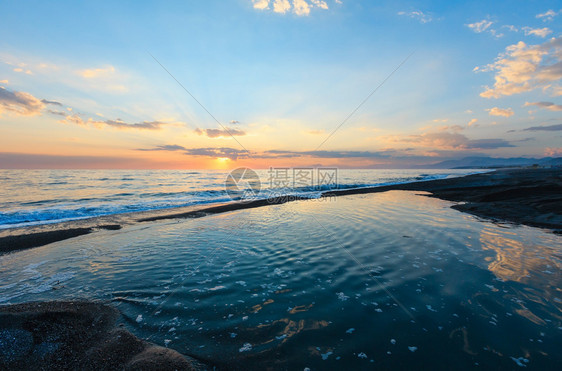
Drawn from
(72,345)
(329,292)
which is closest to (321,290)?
(329,292)

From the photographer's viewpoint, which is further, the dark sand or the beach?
the beach

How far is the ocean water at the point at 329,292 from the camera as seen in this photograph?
391 centimetres

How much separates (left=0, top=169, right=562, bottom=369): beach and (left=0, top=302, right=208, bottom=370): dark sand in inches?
6.0

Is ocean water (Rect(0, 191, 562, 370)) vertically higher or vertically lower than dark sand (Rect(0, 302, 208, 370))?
lower

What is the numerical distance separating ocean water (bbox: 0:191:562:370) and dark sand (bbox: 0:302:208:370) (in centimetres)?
33

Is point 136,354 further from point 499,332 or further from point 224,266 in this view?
point 499,332

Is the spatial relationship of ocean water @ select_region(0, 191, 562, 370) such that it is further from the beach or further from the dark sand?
the dark sand

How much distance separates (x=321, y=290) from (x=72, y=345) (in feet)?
17.0

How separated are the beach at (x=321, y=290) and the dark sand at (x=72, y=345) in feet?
0.50

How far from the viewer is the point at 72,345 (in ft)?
12.9

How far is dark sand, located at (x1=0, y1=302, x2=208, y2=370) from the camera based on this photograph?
138 inches

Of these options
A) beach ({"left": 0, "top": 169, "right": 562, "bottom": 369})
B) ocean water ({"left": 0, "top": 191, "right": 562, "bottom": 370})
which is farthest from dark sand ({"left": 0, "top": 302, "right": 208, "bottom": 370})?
ocean water ({"left": 0, "top": 191, "right": 562, "bottom": 370})

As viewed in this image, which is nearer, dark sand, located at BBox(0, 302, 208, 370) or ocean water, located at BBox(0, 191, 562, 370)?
dark sand, located at BBox(0, 302, 208, 370)

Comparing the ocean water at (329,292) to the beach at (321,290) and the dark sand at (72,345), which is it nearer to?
the beach at (321,290)
